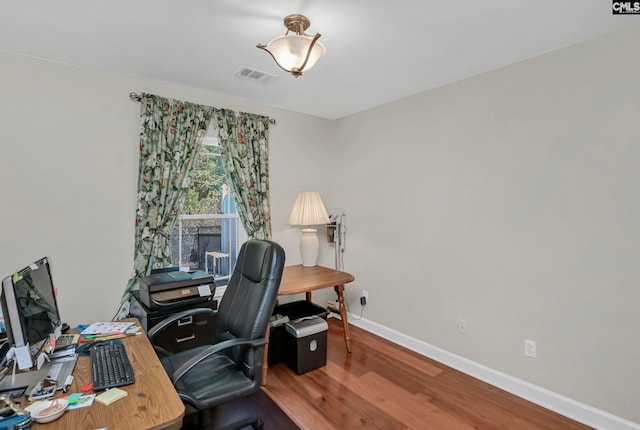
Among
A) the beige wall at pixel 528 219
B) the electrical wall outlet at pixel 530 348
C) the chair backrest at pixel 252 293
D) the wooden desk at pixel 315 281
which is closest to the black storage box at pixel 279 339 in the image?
the wooden desk at pixel 315 281

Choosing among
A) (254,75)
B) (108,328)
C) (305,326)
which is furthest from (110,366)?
(254,75)

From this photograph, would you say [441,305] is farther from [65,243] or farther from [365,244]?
[65,243]

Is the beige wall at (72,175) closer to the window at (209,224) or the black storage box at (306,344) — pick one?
the window at (209,224)

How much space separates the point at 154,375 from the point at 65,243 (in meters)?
1.76

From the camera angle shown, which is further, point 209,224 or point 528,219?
point 209,224

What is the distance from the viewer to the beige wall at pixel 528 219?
6.58 ft

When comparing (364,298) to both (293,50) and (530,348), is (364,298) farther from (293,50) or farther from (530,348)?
(293,50)

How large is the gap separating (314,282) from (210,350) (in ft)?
4.69

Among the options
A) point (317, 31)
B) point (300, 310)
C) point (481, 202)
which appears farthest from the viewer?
point (300, 310)

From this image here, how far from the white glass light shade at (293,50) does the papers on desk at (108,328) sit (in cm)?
173

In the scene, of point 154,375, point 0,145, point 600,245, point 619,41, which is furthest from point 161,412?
point 619,41

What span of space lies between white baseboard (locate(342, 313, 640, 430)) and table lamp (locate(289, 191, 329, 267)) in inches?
44.8

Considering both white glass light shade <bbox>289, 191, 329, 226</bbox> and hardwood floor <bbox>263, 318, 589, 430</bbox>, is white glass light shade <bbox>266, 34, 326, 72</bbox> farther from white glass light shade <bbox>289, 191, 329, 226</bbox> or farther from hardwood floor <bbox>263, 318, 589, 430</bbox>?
hardwood floor <bbox>263, 318, 589, 430</bbox>

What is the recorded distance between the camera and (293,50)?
173 centimetres
